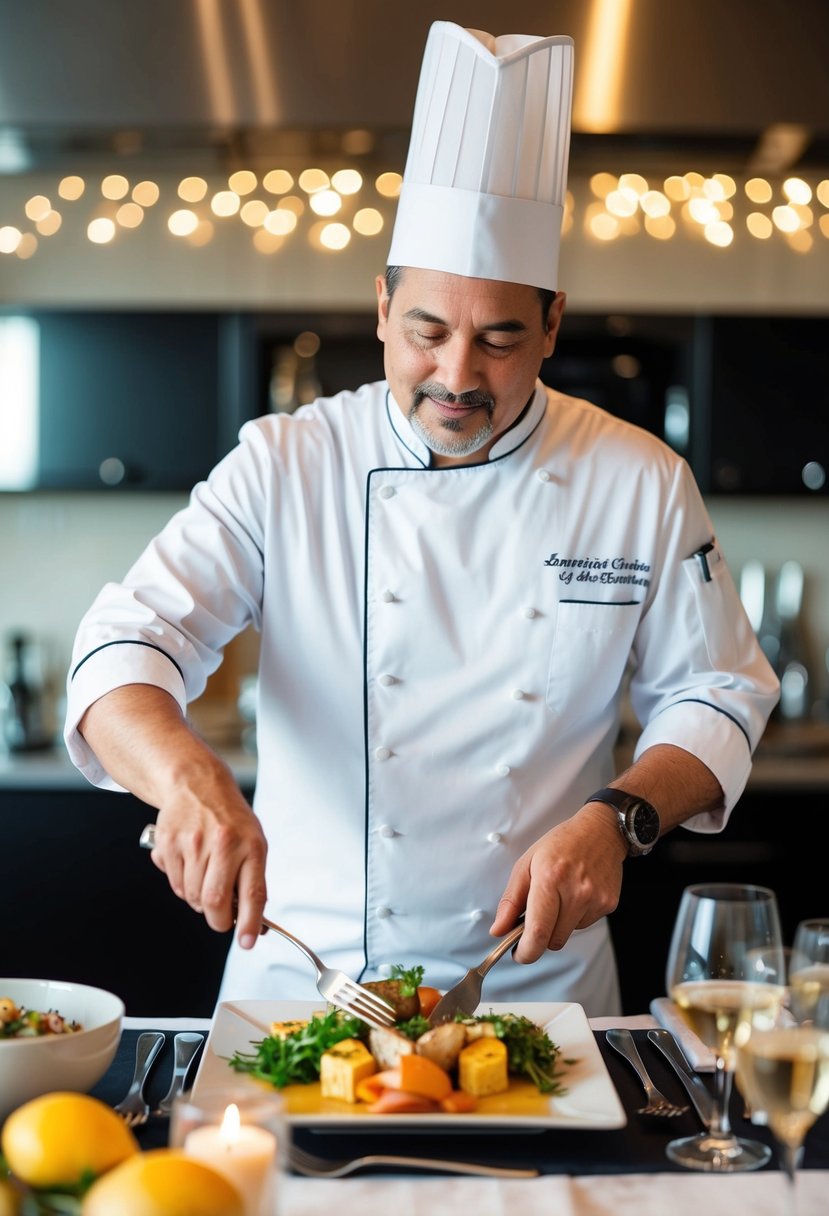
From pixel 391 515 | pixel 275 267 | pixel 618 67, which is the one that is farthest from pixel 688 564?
pixel 275 267

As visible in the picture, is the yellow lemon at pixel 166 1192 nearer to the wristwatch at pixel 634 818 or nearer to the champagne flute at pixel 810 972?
the champagne flute at pixel 810 972

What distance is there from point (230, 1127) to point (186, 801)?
51cm

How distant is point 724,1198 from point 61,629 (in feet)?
9.32

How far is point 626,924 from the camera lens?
287 cm

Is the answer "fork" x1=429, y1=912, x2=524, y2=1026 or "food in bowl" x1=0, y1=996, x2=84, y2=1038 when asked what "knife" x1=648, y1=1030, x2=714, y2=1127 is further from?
"food in bowl" x1=0, y1=996, x2=84, y2=1038

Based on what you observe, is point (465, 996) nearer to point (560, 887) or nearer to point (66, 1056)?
point (560, 887)

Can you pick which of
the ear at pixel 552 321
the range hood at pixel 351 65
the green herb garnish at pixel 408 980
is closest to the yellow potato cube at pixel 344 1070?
the green herb garnish at pixel 408 980

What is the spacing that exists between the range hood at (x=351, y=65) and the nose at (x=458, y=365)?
1.46m

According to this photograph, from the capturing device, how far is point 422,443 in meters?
1.74

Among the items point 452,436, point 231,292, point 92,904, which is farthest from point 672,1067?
point 231,292

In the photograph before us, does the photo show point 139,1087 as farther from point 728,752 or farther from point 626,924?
point 626,924

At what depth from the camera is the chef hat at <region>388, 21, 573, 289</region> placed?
165 cm

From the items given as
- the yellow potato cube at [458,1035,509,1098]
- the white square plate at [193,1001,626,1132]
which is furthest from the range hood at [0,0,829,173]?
the yellow potato cube at [458,1035,509,1098]

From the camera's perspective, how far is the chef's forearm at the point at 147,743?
1.31 m
